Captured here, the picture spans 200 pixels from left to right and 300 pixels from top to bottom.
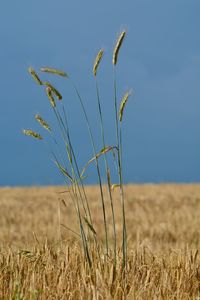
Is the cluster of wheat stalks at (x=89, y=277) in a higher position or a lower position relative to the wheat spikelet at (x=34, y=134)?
lower

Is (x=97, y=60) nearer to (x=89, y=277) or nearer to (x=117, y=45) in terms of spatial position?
(x=117, y=45)

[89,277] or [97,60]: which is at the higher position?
[97,60]

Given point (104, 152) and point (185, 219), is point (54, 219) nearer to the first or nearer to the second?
point (185, 219)

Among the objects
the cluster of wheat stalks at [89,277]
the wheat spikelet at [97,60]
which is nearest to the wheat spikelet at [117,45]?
the wheat spikelet at [97,60]

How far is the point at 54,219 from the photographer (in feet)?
32.8

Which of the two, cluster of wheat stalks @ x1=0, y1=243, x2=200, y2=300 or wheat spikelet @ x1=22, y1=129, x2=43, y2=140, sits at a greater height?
wheat spikelet @ x1=22, y1=129, x2=43, y2=140

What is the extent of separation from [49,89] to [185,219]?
7588 mm

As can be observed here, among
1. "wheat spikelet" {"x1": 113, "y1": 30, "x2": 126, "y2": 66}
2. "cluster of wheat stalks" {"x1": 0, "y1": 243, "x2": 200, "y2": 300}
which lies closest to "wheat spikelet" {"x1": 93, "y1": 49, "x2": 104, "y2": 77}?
"wheat spikelet" {"x1": 113, "y1": 30, "x2": 126, "y2": 66}

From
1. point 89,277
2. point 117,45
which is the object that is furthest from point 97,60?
point 89,277

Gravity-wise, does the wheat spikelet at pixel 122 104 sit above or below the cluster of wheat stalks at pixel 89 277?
above

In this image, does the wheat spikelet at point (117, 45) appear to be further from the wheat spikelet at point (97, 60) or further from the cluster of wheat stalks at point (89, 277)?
the cluster of wheat stalks at point (89, 277)

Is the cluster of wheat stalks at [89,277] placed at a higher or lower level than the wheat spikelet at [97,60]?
lower

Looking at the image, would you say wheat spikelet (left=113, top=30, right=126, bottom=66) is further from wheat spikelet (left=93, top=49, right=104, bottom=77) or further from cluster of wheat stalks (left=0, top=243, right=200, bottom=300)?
cluster of wheat stalks (left=0, top=243, right=200, bottom=300)

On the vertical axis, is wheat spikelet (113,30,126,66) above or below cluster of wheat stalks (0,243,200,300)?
above
